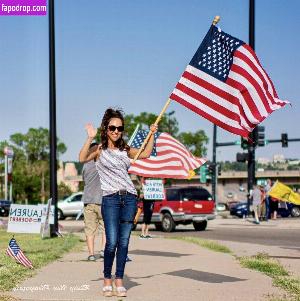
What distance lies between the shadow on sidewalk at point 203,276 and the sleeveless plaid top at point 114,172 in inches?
73.3

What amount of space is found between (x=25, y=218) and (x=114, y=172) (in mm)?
10179

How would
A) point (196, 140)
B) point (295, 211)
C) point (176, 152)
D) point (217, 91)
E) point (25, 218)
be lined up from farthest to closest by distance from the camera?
point (196, 140)
point (295, 211)
point (25, 218)
point (176, 152)
point (217, 91)

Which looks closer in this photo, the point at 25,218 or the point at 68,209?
the point at 25,218

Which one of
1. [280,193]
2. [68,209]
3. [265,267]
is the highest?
[280,193]

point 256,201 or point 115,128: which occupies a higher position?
point 115,128

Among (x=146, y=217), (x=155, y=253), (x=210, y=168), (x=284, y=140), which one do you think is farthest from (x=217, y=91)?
(x=210, y=168)

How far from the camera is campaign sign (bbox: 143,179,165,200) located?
1933cm

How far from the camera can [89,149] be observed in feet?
24.3

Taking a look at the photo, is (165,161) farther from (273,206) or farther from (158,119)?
(273,206)

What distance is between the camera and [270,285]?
7.96 metres

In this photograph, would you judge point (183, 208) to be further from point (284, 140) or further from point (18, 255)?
point (284, 140)

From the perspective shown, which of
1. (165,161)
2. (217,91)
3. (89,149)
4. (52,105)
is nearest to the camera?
(89,149)

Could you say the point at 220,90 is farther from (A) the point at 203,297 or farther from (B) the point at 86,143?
(A) the point at 203,297

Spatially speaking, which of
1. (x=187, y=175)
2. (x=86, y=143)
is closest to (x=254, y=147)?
(x=187, y=175)
